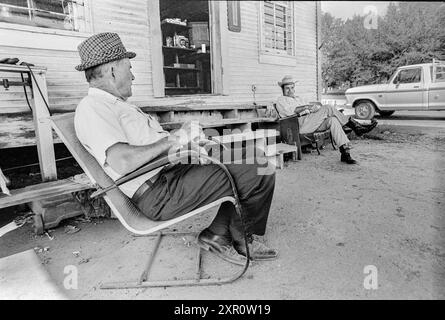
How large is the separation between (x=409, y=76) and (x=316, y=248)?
1023 centimetres

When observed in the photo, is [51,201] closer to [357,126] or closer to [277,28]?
[357,126]

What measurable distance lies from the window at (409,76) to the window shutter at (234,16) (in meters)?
6.84

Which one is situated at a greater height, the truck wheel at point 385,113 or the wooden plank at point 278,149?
the truck wheel at point 385,113

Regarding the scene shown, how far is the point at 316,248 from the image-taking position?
2.34 metres

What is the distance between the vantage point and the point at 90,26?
4480mm

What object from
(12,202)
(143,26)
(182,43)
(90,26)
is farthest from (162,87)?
(12,202)

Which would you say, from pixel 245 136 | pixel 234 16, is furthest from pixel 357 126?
pixel 234 16

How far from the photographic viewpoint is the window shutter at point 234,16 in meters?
6.36

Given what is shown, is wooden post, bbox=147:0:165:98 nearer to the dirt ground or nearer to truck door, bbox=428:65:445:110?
the dirt ground

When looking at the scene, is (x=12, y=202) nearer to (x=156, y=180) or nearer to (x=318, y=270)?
(x=156, y=180)

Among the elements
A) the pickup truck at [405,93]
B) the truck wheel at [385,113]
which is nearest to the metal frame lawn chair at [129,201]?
the pickup truck at [405,93]

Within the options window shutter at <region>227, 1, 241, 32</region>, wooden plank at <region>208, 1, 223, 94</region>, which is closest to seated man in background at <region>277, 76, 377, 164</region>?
wooden plank at <region>208, 1, 223, 94</region>

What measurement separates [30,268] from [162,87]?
376 cm

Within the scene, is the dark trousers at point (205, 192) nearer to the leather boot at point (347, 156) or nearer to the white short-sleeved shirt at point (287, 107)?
the leather boot at point (347, 156)
